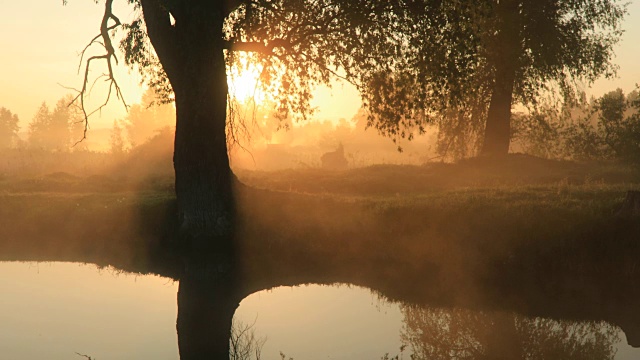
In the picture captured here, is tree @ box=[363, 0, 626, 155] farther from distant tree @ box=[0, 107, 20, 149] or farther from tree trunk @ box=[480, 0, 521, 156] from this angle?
distant tree @ box=[0, 107, 20, 149]

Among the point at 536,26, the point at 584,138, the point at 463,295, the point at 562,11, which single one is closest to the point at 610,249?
the point at 463,295

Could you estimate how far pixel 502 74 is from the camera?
1187 inches

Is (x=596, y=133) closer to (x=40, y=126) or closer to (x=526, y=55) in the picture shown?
(x=526, y=55)

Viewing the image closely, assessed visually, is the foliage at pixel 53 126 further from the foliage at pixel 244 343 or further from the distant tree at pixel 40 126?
the foliage at pixel 244 343

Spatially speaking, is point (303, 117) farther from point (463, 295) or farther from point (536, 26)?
point (536, 26)

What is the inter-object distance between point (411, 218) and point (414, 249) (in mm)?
1122

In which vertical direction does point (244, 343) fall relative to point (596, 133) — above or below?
below

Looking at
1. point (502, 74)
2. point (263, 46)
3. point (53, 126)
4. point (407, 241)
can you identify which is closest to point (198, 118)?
point (263, 46)

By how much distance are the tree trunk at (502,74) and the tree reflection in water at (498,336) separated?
67.5ft

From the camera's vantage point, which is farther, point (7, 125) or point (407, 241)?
point (7, 125)

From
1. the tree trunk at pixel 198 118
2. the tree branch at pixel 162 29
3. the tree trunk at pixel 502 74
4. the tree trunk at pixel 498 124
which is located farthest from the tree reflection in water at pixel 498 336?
the tree trunk at pixel 498 124

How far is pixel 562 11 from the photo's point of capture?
31172 mm

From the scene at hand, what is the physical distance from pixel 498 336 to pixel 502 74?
2267cm

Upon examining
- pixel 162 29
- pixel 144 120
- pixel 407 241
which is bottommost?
pixel 407 241
